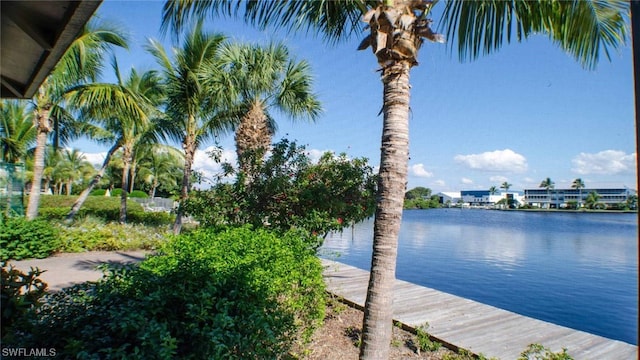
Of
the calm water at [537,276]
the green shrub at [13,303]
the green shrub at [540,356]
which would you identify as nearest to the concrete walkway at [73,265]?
the green shrub at [13,303]

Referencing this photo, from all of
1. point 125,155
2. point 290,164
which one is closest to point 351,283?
point 290,164

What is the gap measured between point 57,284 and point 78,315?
5.20 meters

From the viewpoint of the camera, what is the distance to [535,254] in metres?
17.9

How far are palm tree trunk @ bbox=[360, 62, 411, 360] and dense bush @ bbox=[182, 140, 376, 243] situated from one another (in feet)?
9.72

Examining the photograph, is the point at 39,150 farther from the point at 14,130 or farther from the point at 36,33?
the point at 14,130

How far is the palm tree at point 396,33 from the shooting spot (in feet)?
11.4

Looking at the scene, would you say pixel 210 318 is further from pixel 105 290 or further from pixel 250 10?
pixel 250 10

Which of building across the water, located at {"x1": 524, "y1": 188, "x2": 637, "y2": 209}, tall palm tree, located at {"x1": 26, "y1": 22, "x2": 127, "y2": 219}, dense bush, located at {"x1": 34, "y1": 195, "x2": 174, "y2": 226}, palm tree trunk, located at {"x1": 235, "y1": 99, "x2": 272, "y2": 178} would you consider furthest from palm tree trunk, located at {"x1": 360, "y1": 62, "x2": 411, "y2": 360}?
building across the water, located at {"x1": 524, "y1": 188, "x2": 637, "y2": 209}

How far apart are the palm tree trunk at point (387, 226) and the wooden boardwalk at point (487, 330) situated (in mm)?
1578

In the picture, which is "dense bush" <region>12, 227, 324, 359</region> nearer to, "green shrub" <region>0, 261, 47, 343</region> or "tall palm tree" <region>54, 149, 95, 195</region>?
"green shrub" <region>0, 261, 47, 343</region>

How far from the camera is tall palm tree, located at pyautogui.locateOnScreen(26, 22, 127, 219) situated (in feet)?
32.2

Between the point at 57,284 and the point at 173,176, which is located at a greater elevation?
the point at 173,176

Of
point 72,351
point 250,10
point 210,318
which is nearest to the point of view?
point 72,351

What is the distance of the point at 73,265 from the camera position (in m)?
8.24
